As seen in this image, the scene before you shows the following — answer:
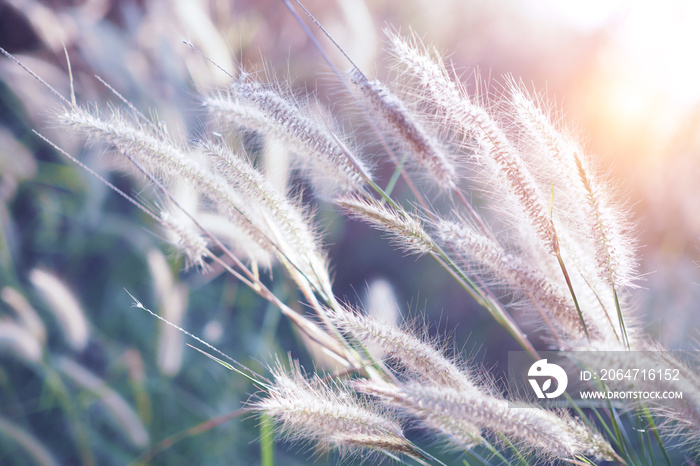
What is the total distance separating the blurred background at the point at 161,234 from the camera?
776mm

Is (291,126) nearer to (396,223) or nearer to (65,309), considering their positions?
(396,223)

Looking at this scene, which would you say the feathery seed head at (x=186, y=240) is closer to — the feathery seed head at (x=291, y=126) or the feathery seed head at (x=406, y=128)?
the feathery seed head at (x=291, y=126)

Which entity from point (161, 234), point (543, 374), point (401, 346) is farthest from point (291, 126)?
point (161, 234)

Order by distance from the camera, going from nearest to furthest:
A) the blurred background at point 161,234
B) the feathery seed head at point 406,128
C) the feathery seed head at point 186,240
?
the feathery seed head at point 406,128
the feathery seed head at point 186,240
the blurred background at point 161,234

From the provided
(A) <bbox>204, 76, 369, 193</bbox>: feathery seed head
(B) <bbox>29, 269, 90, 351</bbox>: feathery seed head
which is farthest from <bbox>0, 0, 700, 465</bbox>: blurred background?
(A) <bbox>204, 76, 369, 193</bbox>: feathery seed head

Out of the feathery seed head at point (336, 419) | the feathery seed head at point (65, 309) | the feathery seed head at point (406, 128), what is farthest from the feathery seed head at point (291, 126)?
the feathery seed head at point (65, 309)

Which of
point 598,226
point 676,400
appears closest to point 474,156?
point 598,226

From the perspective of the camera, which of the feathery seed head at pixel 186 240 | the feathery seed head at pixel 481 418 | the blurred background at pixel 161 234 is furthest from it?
the blurred background at pixel 161 234

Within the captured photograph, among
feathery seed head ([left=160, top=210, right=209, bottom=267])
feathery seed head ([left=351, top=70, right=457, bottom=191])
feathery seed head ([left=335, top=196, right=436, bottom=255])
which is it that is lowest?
feathery seed head ([left=160, top=210, right=209, bottom=267])

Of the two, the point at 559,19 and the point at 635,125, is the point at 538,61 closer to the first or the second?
the point at 559,19

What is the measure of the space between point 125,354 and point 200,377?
189 millimetres

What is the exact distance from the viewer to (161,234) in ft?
3.09

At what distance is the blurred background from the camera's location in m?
0.78

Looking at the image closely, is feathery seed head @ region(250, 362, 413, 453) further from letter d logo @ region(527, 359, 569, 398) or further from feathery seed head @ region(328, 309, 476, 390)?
letter d logo @ region(527, 359, 569, 398)
